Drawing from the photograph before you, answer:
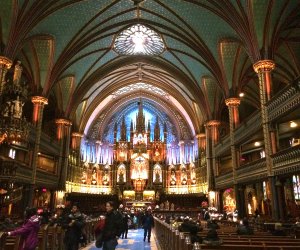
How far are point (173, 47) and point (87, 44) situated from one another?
7948 millimetres

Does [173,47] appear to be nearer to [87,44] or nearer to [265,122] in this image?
[87,44]

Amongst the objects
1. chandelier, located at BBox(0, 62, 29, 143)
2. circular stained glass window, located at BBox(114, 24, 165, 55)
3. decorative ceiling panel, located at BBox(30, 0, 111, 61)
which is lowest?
chandelier, located at BBox(0, 62, 29, 143)

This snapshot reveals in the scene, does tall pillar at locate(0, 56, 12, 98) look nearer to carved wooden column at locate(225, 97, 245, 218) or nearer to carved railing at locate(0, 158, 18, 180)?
carved railing at locate(0, 158, 18, 180)

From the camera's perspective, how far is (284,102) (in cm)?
1496

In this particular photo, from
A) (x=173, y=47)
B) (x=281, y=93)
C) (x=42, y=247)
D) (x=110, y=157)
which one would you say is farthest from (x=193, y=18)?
(x=110, y=157)

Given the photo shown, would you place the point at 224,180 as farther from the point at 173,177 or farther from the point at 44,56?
the point at 44,56

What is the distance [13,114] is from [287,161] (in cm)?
1377

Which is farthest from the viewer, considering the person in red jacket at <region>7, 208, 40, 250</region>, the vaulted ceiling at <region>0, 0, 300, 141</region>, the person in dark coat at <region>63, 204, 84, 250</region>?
the vaulted ceiling at <region>0, 0, 300, 141</region>

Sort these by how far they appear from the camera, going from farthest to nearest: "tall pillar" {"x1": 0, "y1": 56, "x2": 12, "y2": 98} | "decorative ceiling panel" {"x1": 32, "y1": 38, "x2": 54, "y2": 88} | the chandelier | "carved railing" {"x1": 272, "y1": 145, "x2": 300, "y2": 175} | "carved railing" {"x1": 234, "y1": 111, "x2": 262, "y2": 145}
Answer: "decorative ceiling panel" {"x1": 32, "y1": 38, "x2": 54, "y2": 88} < "carved railing" {"x1": 234, "y1": 111, "x2": 262, "y2": 145} < "tall pillar" {"x1": 0, "y1": 56, "x2": 12, "y2": 98} < the chandelier < "carved railing" {"x1": 272, "y1": 145, "x2": 300, "y2": 175}

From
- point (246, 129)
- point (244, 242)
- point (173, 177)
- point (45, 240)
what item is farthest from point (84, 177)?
point (244, 242)

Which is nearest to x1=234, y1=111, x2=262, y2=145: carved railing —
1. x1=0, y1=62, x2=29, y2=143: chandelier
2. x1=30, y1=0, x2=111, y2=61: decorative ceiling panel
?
x1=30, y1=0, x2=111, y2=61: decorative ceiling panel

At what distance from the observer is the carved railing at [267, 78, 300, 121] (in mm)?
13832

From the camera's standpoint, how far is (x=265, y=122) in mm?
16906

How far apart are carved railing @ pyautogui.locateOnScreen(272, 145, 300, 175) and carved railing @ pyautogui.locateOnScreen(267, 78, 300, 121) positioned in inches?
76.5
